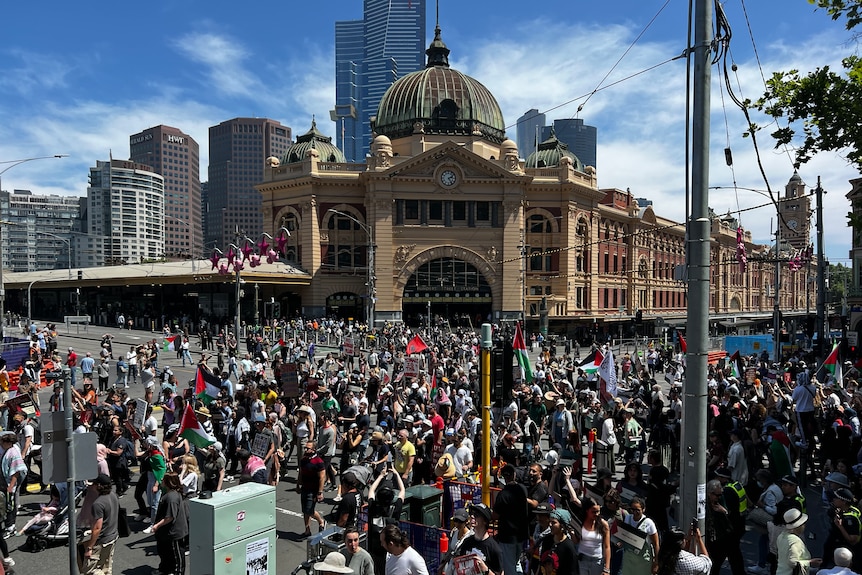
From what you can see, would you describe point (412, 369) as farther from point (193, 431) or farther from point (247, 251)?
point (247, 251)

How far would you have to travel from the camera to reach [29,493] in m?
13.3

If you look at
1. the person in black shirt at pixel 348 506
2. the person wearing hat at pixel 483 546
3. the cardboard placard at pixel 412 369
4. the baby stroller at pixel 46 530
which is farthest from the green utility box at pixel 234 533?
the cardboard placard at pixel 412 369

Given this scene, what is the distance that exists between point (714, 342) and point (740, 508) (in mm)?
30191

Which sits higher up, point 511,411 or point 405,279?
point 405,279

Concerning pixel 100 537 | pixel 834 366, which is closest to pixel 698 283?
→ pixel 100 537

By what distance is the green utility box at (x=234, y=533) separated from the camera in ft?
26.0

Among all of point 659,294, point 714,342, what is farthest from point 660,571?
point 659,294

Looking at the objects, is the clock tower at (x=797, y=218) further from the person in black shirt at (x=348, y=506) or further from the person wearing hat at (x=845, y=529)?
the person in black shirt at (x=348, y=506)

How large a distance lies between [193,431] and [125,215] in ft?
537

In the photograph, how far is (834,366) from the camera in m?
19.4

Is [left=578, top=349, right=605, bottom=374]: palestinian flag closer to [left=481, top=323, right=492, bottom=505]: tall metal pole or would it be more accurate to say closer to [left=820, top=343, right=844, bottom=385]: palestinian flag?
[left=820, top=343, right=844, bottom=385]: palestinian flag

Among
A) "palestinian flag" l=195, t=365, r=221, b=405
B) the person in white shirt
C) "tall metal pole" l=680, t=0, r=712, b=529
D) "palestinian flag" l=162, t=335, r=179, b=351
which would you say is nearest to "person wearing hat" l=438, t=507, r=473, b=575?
"tall metal pole" l=680, t=0, r=712, b=529

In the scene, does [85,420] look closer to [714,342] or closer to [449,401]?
[449,401]

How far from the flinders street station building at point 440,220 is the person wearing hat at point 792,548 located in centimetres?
4559
